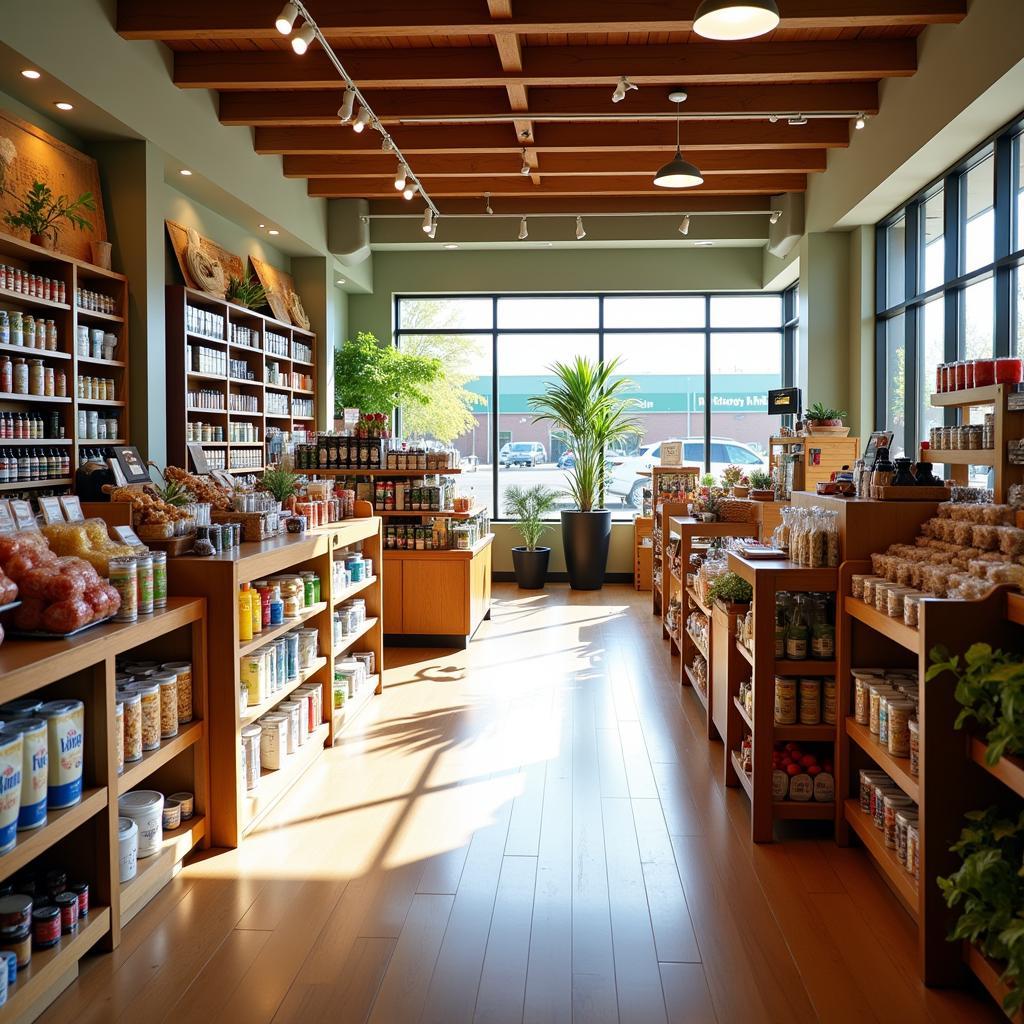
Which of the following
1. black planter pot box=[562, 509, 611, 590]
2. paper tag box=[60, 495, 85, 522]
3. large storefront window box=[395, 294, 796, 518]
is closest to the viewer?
paper tag box=[60, 495, 85, 522]

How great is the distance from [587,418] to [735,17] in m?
6.53

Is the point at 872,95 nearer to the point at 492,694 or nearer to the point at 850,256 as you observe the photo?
the point at 850,256

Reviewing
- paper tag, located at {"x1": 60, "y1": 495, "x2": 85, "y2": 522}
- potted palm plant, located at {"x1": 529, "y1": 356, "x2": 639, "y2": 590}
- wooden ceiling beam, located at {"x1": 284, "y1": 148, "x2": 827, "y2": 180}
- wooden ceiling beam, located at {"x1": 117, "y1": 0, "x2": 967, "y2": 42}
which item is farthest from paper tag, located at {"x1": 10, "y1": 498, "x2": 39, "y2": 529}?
potted palm plant, located at {"x1": 529, "y1": 356, "x2": 639, "y2": 590}

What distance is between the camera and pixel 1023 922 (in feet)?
6.50

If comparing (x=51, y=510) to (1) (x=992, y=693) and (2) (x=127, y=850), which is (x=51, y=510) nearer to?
(2) (x=127, y=850)

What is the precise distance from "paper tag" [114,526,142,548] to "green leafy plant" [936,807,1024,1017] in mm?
2921

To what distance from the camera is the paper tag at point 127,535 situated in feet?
11.6

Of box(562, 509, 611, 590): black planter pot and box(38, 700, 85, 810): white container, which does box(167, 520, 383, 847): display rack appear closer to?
box(38, 700, 85, 810): white container

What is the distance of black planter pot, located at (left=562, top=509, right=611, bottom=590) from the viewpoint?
10.7 metres

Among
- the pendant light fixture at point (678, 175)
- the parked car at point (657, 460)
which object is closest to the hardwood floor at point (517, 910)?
the pendant light fixture at point (678, 175)

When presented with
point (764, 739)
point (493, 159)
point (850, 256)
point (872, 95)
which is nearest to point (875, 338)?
point (850, 256)

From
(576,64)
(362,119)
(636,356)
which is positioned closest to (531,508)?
(636,356)

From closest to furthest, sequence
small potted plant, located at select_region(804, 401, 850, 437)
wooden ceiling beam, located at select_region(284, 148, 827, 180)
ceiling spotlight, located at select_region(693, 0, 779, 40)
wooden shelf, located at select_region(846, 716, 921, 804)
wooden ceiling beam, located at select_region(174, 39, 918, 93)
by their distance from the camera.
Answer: wooden shelf, located at select_region(846, 716, 921, 804) < ceiling spotlight, located at select_region(693, 0, 779, 40) < wooden ceiling beam, located at select_region(174, 39, 918, 93) < small potted plant, located at select_region(804, 401, 850, 437) < wooden ceiling beam, located at select_region(284, 148, 827, 180)

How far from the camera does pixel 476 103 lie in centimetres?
724
